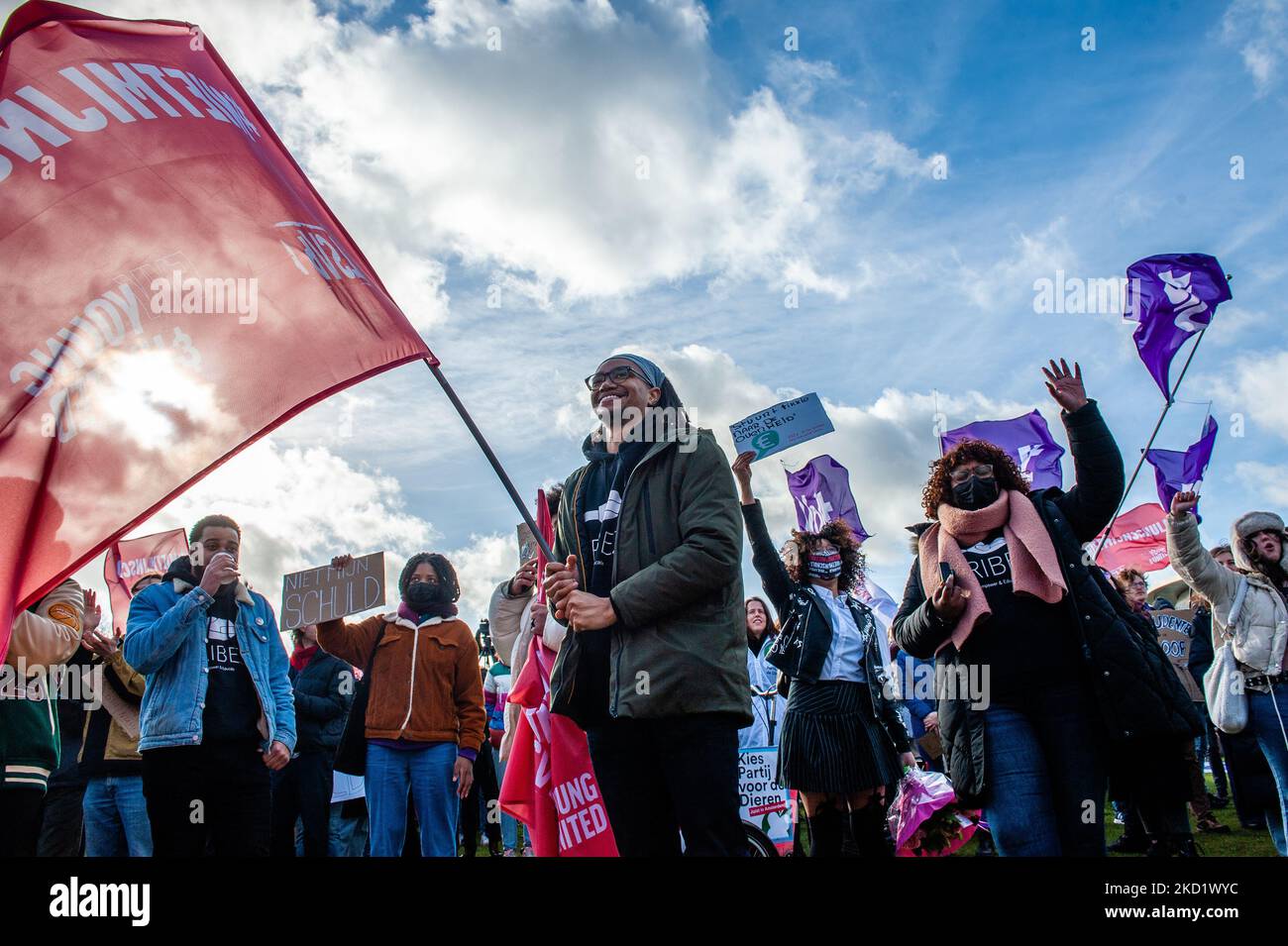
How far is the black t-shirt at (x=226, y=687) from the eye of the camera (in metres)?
5.36

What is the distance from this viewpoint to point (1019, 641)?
4070mm

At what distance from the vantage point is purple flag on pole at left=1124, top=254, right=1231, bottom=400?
7.54 meters

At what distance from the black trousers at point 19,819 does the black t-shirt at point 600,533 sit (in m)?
2.93

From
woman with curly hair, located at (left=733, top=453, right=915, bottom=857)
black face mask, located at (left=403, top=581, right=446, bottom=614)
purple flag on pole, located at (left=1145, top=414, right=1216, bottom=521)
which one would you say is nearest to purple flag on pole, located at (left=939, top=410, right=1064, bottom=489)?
purple flag on pole, located at (left=1145, top=414, right=1216, bottom=521)

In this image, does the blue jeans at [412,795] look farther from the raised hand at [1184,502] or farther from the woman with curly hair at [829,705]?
the raised hand at [1184,502]

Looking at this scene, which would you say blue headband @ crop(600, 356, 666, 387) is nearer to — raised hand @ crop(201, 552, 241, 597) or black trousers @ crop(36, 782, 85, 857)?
raised hand @ crop(201, 552, 241, 597)

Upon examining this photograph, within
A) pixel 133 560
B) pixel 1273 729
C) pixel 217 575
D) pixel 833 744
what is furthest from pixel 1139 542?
pixel 217 575

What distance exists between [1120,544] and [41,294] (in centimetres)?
1662

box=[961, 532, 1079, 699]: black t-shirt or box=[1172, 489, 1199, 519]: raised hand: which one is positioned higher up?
box=[1172, 489, 1199, 519]: raised hand

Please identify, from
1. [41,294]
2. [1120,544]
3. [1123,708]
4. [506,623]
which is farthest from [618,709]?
[1120,544]

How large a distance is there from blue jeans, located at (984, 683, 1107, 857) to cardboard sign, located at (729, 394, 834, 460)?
3151 millimetres

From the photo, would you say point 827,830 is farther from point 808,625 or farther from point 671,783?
point 671,783
